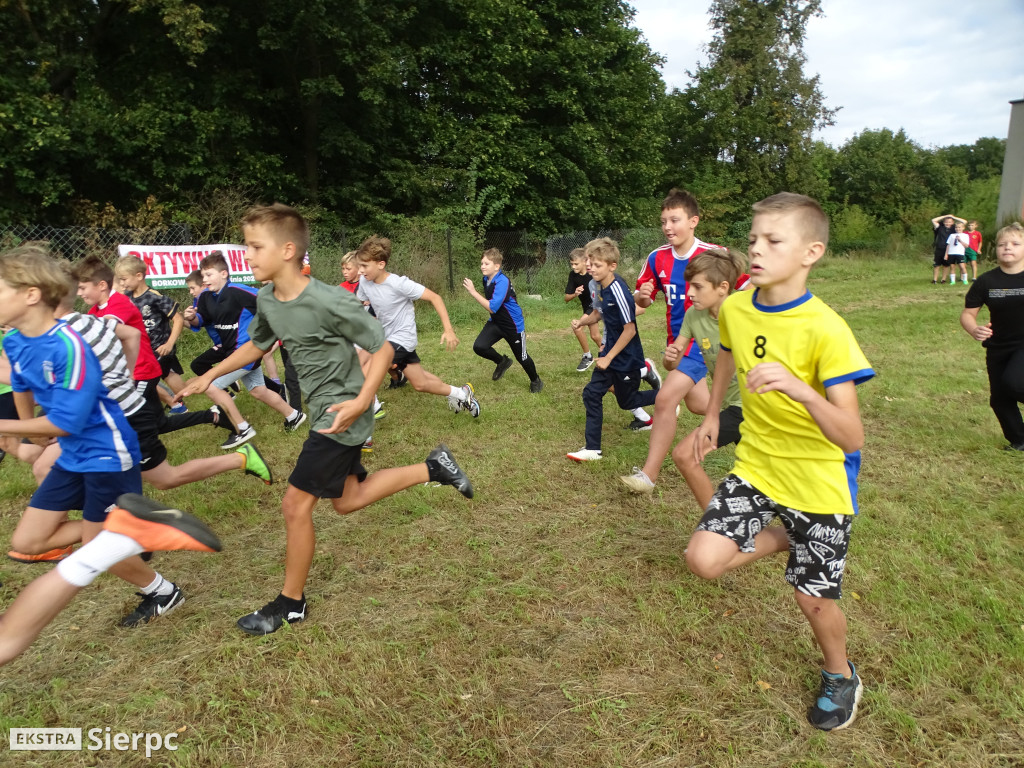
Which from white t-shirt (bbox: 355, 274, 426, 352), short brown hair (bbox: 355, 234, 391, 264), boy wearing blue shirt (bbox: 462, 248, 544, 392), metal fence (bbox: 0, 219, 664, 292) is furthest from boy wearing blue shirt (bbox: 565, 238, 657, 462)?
metal fence (bbox: 0, 219, 664, 292)

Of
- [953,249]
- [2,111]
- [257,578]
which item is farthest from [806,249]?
[953,249]

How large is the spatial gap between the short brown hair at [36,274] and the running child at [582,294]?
6.79 metres

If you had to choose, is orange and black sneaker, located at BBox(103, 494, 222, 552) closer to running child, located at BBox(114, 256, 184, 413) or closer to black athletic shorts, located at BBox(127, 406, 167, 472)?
black athletic shorts, located at BBox(127, 406, 167, 472)

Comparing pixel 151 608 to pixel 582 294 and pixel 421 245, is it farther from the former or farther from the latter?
pixel 421 245

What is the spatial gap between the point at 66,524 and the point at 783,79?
42.4 metres

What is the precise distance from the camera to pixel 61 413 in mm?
3021

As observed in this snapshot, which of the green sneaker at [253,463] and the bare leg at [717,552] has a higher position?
the bare leg at [717,552]

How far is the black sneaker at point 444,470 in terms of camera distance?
13.7 ft

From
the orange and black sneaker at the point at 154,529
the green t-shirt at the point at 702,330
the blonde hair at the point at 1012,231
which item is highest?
the blonde hair at the point at 1012,231

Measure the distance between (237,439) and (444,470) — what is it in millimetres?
3298

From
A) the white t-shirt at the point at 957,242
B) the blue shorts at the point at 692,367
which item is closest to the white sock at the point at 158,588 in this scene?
the blue shorts at the point at 692,367

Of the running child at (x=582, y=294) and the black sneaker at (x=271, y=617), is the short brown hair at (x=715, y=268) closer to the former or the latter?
the black sneaker at (x=271, y=617)

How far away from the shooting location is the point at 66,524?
138 inches

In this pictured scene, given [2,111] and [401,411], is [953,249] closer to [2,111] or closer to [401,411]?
[401,411]
